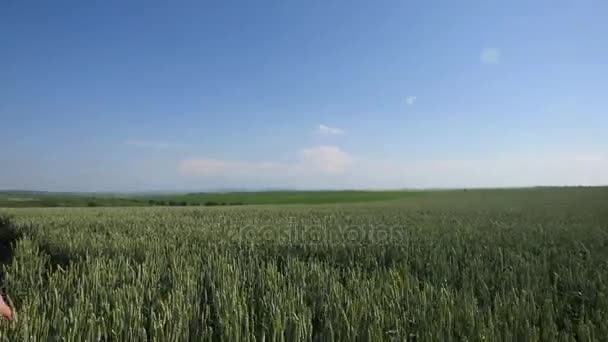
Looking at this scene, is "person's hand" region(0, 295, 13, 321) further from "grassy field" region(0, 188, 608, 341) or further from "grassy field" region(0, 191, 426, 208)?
"grassy field" region(0, 191, 426, 208)

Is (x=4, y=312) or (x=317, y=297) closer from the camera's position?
(x=4, y=312)

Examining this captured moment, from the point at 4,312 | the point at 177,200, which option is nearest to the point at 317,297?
the point at 4,312

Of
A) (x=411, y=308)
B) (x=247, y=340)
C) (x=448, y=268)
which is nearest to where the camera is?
(x=247, y=340)

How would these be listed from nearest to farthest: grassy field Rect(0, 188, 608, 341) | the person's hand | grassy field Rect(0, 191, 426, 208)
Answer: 1. grassy field Rect(0, 188, 608, 341)
2. the person's hand
3. grassy field Rect(0, 191, 426, 208)

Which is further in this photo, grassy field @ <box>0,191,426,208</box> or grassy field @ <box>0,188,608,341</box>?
grassy field @ <box>0,191,426,208</box>

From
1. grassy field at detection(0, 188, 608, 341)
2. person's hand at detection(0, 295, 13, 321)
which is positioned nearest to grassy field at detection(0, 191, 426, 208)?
grassy field at detection(0, 188, 608, 341)

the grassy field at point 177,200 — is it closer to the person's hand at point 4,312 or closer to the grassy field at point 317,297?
the grassy field at point 317,297

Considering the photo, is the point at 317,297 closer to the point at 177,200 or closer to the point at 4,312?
the point at 4,312

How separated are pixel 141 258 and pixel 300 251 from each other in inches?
99.8

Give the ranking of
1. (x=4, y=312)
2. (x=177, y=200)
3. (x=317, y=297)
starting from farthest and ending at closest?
(x=177, y=200), (x=317, y=297), (x=4, y=312)

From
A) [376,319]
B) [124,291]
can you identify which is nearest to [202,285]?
[124,291]

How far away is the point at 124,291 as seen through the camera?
11.0 ft

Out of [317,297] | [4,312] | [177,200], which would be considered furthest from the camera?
[177,200]

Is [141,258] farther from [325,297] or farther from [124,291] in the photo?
[325,297]
